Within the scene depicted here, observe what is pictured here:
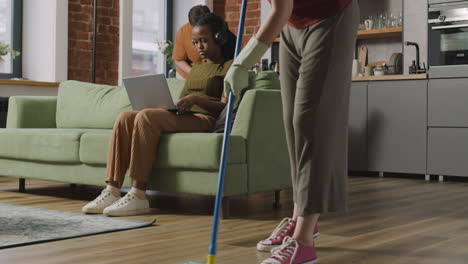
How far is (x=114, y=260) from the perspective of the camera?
2164mm

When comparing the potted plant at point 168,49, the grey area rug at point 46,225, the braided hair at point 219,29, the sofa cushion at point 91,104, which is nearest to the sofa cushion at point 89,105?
the sofa cushion at point 91,104

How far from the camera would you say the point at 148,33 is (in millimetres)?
7047

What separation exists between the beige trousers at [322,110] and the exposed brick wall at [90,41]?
13.7 ft

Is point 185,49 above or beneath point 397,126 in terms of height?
above

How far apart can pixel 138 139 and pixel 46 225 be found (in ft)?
2.07

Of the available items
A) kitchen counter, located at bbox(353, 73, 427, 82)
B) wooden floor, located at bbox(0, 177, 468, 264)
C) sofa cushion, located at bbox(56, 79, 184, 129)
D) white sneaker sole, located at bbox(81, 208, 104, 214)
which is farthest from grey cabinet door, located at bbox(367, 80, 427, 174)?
white sneaker sole, located at bbox(81, 208, 104, 214)

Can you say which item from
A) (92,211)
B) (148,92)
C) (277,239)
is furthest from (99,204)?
(277,239)

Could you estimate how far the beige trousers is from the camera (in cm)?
205

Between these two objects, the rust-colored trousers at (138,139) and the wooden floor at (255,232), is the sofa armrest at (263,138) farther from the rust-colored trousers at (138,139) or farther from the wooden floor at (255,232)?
the rust-colored trousers at (138,139)

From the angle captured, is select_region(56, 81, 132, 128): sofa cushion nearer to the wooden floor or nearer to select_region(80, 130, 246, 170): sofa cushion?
the wooden floor

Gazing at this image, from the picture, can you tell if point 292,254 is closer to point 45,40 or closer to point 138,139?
point 138,139

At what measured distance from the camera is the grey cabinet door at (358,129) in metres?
5.83

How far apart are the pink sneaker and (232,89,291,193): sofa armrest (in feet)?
4.08

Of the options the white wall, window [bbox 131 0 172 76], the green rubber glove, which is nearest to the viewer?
the green rubber glove
